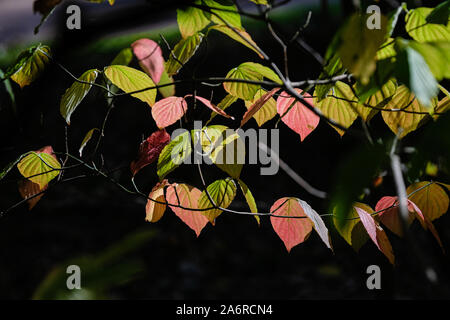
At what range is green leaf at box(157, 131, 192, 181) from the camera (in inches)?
27.6

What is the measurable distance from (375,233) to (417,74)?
1.37ft

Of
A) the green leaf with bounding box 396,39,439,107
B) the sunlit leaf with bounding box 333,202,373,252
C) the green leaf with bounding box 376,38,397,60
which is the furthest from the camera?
the sunlit leaf with bounding box 333,202,373,252

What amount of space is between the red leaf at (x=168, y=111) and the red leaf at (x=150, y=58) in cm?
13

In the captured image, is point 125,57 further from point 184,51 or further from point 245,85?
point 245,85

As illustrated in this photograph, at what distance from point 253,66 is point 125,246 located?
391 mm

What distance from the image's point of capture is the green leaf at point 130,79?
689 mm

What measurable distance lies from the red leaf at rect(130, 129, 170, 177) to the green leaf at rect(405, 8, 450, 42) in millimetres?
452

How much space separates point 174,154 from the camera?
70cm

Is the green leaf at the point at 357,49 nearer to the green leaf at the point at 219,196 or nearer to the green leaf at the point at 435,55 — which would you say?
the green leaf at the point at 435,55

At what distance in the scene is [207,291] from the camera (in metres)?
2.30

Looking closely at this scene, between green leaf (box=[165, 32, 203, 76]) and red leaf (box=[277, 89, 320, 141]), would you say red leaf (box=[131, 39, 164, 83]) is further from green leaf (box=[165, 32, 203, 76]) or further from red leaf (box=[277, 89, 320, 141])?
red leaf (box=[277, 89, 320, 141])

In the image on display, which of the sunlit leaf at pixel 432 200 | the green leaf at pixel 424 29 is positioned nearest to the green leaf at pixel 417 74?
the green leaf at pixel 424 29

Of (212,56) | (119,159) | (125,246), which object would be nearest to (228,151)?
(125,246)

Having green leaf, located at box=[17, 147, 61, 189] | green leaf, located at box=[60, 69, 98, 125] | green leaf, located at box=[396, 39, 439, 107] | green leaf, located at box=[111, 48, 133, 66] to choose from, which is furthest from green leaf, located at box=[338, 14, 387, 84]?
green leaf, located at box=[17, 147, 61, 189]
